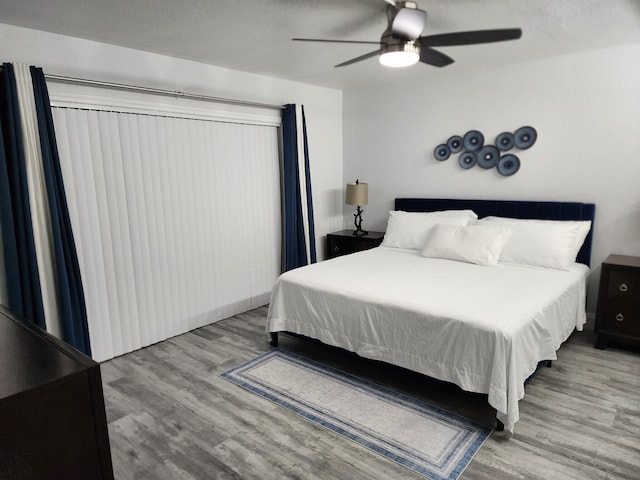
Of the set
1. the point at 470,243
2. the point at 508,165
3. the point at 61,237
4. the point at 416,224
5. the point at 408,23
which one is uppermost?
the point at 408,23

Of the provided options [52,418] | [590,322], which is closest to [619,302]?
[590,322]

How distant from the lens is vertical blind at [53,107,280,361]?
3062mm

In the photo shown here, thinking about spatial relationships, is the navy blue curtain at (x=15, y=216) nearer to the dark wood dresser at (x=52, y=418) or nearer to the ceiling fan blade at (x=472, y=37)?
the dark wood dresser at (x=52, y=418)

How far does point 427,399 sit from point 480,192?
242cm

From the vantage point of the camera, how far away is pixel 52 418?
3.06 ft

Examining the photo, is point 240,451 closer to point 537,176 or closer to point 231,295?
point 231,295

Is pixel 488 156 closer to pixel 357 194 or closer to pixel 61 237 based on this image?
pixel 357 194

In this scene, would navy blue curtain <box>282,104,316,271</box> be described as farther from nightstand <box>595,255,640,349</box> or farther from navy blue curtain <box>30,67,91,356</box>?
nightstand <box>595,255,640,349</box>

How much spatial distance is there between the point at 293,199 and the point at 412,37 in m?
2.36

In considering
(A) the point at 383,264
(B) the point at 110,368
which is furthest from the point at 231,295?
(A) the point at 383,264

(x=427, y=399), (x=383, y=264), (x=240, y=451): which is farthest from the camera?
(x=383, y=264)

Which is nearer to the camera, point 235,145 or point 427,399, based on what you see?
point 427,399

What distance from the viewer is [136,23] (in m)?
2.69

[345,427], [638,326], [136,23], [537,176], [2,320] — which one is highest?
[136,23]
